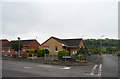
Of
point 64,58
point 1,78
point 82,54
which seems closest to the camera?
point 1,78

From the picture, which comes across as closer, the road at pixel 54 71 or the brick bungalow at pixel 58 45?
the road at pixel 54 71

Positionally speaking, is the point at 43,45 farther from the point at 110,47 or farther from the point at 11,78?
the point at 110,47

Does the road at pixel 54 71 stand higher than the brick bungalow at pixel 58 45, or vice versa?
the brick bungalow at pixel 58 45

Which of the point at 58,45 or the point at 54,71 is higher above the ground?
the point at 58,45

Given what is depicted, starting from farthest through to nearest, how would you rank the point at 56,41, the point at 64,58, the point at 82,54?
the point at 56,41, the point at 82,54, the point at 64,58

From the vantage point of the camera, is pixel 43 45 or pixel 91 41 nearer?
pixel 43 45

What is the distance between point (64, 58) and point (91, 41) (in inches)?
3134

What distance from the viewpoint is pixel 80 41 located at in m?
43.8

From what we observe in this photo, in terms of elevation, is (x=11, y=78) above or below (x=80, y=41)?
below

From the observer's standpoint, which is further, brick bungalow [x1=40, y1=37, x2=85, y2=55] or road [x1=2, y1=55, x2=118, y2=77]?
brick bungalow [x1=40, y1=37, x2=85, y2=55]

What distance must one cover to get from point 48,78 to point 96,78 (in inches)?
127

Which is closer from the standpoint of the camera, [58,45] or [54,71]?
[54,71]

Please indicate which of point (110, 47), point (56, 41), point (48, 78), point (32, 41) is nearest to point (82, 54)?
point (56, 41)

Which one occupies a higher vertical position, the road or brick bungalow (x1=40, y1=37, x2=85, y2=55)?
brick bungalow (x1=40, y1=37, x2=85, y2=55)
